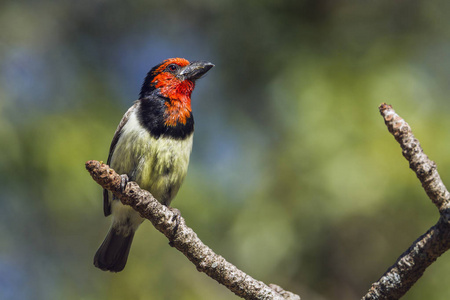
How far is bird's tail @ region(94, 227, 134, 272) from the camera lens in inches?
150

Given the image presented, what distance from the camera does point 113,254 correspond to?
381 centimetres

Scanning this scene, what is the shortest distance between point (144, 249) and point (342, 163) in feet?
5.42

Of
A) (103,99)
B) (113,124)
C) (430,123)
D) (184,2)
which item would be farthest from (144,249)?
(184,2)

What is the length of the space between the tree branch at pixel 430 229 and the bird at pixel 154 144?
1890 mm

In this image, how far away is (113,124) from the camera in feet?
15.0

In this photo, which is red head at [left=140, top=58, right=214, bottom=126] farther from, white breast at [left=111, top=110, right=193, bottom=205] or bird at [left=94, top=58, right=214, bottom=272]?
white breast at [left=111, top=110, right=193, bottom=205]

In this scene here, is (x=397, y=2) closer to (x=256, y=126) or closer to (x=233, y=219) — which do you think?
(x=256, y=126)

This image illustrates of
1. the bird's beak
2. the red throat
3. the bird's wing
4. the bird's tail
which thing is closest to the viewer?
the red throat

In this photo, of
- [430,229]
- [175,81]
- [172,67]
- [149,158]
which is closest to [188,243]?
[430,229]

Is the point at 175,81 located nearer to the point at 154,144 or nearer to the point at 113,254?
the point at 154,144

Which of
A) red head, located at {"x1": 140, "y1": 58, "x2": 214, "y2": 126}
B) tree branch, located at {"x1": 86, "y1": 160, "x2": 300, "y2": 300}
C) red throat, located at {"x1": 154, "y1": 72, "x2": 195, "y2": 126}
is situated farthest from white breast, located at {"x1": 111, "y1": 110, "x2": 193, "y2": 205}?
tree branch, located at {"x1": 86, "y1": 160, "x2": 300, "y2": 300}

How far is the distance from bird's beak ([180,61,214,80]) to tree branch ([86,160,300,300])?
1858mm

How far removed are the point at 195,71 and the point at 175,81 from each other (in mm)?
171

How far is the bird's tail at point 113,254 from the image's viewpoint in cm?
380
